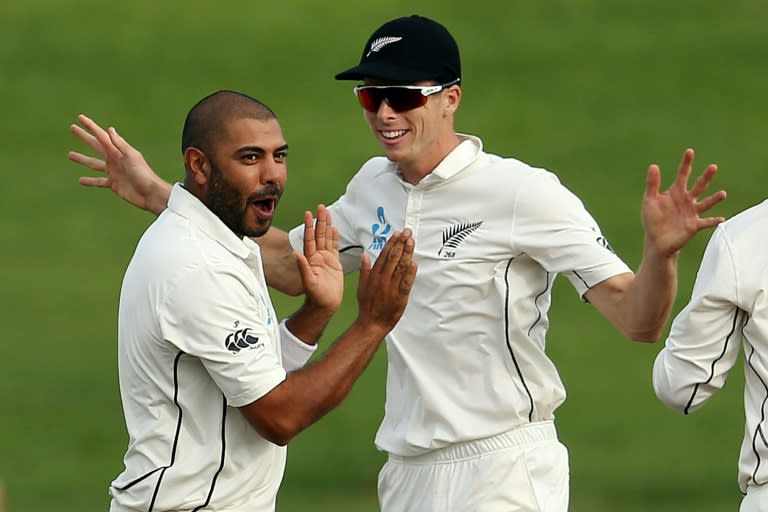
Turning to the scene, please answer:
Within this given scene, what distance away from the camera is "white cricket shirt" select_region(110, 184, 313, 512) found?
18.7ft

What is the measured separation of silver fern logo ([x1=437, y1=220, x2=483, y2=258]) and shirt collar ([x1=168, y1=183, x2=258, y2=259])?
112 cm

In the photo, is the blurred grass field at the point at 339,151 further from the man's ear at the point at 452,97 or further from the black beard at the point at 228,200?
the black beard at the point at 228,200

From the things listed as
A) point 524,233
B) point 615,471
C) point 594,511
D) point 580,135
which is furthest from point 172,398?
point 580,135

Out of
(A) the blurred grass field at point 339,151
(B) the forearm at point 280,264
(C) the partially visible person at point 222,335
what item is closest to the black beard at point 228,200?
(C) the partially visible person at point 222,335

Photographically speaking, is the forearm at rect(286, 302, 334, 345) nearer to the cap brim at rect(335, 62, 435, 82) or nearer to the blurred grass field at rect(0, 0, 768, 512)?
the cap brim at rect(335, 62, 435, 82)

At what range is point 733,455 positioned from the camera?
1614cm

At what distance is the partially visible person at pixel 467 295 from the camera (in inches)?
267

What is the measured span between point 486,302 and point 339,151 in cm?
1581

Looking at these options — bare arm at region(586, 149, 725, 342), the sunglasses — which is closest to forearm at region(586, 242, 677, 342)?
bare arm at region(586, 149, 725, 342)

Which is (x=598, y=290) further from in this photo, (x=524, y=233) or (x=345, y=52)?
(x=345, y=52)

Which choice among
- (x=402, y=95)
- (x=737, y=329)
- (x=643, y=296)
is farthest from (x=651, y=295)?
(x=402, y=95)

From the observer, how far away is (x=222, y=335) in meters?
5.70

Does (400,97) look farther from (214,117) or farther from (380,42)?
(214,117)

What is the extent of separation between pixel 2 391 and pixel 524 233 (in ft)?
38.6
